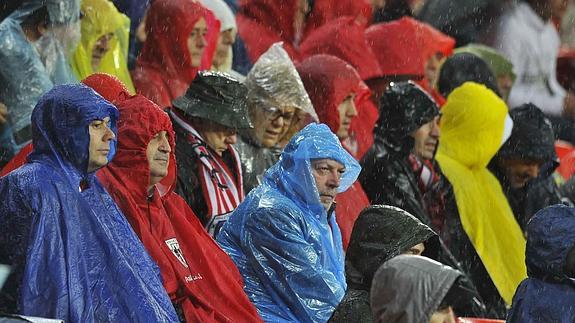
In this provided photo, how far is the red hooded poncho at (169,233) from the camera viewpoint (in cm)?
809

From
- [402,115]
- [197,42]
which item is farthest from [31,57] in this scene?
[402,115]

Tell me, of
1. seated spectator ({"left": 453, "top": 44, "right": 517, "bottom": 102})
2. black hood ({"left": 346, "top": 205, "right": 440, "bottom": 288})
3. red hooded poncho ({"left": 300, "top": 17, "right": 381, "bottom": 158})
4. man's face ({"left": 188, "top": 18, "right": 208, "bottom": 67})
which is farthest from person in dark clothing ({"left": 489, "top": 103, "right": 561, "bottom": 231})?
black hood ({"left": 346, "top": 205, "right": 440, "bottom": 288})

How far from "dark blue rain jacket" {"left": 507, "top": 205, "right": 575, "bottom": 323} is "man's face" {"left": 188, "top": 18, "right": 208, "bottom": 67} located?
4209 millimetres

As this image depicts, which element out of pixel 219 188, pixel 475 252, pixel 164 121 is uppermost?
pixel 164 121

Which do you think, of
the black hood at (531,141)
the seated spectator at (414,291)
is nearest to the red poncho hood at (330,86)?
the black hood at (531,141)

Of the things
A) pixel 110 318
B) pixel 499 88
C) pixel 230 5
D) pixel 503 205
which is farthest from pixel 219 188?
pixel 499 88

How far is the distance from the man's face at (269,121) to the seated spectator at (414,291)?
4.58 meters

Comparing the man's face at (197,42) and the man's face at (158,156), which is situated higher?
the man's face at (158,156)

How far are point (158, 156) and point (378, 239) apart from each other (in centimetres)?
147

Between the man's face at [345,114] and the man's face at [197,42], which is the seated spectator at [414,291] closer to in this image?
the man's face at [345,114]

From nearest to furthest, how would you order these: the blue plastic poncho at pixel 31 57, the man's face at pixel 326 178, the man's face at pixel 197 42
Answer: the man's face at pixel 326 178
the blue plastic poncho at pixel 31 57
the man's face at pixel 197 42

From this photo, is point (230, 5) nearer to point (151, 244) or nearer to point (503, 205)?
point (503, 205)

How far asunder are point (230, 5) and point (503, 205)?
9.91 feet

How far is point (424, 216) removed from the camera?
34.4ft
